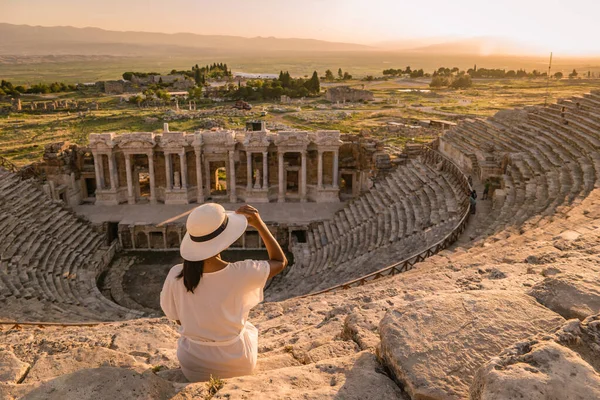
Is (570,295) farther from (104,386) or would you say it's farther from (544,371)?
(104,386)

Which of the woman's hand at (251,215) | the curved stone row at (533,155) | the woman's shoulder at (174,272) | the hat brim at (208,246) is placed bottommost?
the curved stone row at (533,155)

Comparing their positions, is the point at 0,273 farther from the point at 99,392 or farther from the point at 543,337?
the point at 543,337

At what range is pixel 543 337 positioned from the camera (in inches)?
167

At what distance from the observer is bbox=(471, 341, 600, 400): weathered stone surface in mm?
3490

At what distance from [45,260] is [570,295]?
2102 cm

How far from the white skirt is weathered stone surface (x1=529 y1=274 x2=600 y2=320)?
11.1ft

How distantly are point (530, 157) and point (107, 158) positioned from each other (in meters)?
23.3

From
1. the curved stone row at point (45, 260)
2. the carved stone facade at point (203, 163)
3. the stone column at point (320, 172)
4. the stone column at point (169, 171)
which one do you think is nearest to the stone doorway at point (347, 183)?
the carved stone facade at point (203, 163)

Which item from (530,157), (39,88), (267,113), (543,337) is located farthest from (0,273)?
(39,88)

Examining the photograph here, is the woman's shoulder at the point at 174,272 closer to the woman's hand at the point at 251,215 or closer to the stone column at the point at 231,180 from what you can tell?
the woman's hand at the point at 251,215

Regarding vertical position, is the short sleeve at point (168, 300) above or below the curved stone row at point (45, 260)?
above

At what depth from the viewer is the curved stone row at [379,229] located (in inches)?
715

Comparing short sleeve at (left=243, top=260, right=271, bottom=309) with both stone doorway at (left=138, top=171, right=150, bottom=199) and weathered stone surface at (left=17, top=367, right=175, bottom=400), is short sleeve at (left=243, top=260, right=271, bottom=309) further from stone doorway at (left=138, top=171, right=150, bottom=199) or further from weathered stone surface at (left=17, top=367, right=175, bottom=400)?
stone doorway at (left=138, top=171, right=150, bottom=199)

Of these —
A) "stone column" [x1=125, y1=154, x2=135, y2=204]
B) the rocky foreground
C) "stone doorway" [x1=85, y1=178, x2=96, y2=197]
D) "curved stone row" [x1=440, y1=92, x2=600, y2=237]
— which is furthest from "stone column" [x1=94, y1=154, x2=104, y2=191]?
the rocky foreground
